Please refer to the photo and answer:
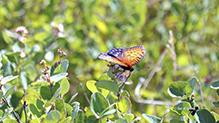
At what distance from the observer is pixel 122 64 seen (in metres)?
0.94

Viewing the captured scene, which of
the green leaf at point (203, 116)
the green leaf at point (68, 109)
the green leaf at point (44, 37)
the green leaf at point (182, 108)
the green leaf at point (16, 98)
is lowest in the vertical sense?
the green leaf at point (203, 116)

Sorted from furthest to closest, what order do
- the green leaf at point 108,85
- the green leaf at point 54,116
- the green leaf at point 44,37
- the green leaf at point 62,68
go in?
the green leaf at point 44,37, the green leaf at point 62,68, the green leaf at point 108,85, the green leaf at point 54,116

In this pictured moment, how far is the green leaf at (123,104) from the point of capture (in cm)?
86

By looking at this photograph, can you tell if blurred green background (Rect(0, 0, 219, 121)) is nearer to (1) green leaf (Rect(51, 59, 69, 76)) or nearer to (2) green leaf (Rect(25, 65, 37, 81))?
(2) green leaf (Rect(25, 65, 37, 81))

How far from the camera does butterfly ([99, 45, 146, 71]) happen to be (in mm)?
972

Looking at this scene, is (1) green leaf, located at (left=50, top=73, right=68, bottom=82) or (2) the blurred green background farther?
(2) the blurred green background

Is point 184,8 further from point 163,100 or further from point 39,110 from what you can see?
point 39,110

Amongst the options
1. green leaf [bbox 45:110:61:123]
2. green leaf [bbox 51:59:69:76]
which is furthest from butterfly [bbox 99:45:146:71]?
green leaf [bbox 45:110:61:123]

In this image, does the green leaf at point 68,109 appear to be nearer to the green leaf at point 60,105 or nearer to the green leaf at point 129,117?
the green leaf at point 60,105

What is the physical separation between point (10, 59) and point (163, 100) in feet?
3.51

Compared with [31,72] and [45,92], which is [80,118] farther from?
[31,72]

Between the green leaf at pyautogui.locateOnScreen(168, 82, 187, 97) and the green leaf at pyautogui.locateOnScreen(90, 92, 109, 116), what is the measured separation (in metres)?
0.23

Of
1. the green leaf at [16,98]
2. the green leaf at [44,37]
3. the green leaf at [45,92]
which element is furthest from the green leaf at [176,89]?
the green leaf at [44,37]

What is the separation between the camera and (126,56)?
110cm
